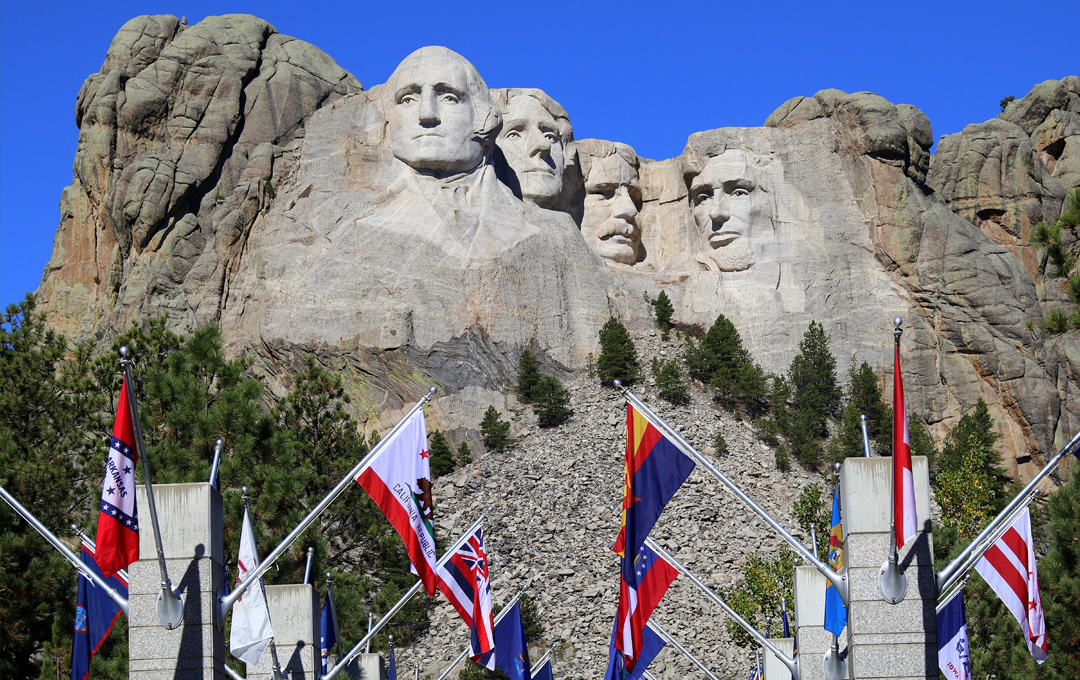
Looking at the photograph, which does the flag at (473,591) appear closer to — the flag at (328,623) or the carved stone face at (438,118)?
the flag at (328,623)

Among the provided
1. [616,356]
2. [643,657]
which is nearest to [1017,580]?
[643,657]

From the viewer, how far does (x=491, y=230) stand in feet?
193

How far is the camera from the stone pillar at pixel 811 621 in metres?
25.9

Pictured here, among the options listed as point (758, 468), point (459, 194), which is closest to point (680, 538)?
point (758, 468)

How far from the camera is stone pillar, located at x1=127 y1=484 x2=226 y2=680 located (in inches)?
770

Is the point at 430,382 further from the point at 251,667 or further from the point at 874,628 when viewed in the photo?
the point at 874,628

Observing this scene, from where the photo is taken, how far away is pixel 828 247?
2474 inches

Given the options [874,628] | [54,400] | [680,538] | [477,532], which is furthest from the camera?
[680,538]

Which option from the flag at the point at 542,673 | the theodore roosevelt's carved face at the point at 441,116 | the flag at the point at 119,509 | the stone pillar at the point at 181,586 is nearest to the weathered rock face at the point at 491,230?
the theodore roosevelt's carved face at the point at 441,116

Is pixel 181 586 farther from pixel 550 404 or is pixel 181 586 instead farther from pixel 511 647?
pixel 550 404

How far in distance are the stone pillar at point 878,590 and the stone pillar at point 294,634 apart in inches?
341

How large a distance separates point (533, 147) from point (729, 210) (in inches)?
300

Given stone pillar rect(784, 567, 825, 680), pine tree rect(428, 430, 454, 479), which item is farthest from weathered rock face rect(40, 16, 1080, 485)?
stone pillar rect(784, 567, 825, 680)

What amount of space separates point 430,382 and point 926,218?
20.4 metres
